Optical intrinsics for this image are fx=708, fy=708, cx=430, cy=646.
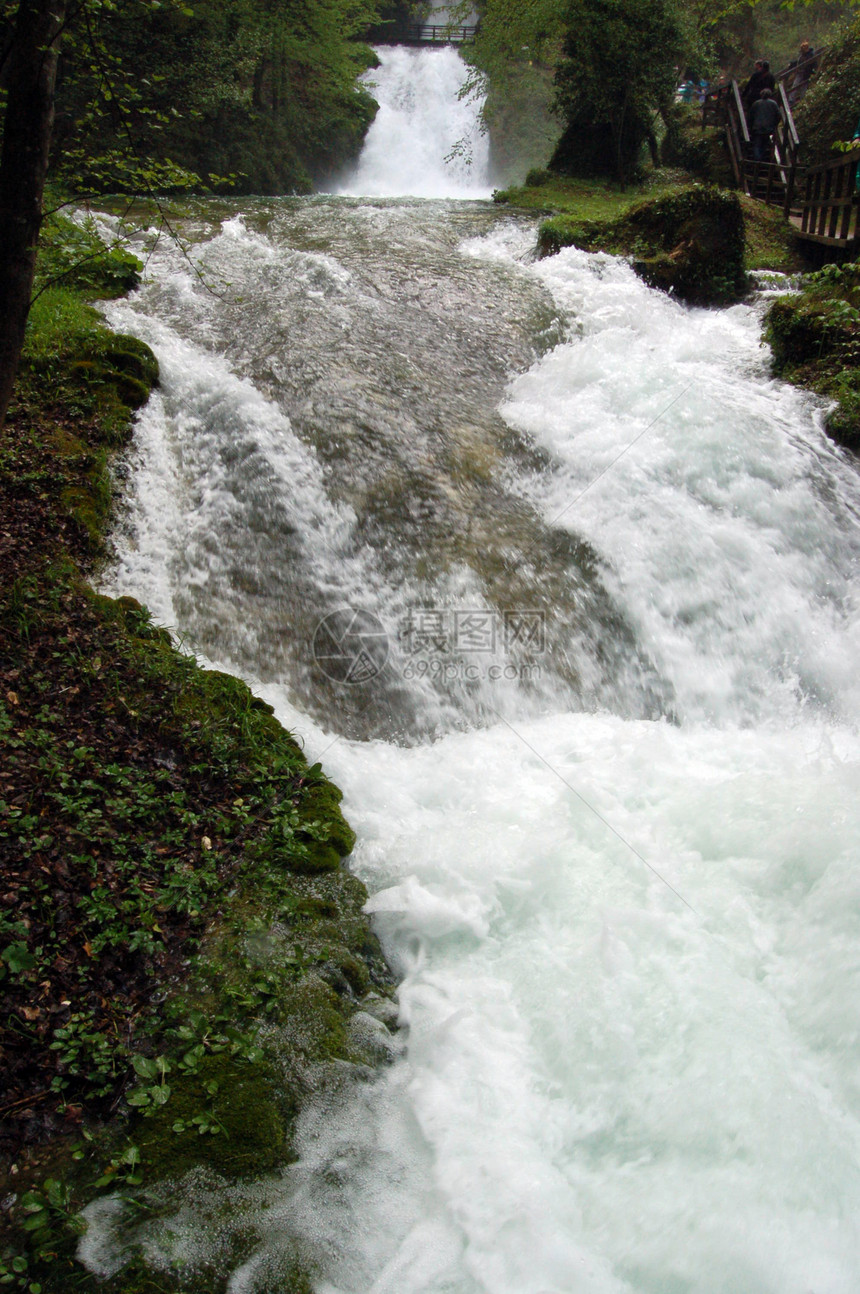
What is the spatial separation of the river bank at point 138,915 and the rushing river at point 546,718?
24cm

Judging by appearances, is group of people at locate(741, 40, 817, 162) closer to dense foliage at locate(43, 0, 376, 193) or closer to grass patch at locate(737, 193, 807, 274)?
grass patch at locate(737, 193, 807, 274)

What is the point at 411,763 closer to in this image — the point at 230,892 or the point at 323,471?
the point at 230,892

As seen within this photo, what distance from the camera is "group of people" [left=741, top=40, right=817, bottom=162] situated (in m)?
14.9

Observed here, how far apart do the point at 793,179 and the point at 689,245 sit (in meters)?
5.08

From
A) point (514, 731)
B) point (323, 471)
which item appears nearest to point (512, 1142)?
point (514, 731)

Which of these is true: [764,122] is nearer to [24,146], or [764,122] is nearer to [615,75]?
[615,75]

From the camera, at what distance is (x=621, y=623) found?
5.62m

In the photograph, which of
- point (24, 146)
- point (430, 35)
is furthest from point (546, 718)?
point (430, 35)

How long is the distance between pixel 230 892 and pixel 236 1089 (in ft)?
3.04

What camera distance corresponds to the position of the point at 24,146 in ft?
9.46

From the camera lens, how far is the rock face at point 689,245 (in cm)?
1002

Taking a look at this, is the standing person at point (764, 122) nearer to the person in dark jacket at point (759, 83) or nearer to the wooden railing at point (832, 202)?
the person in dark jacket at point (759, 83)

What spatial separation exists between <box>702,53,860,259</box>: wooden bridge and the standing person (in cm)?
16

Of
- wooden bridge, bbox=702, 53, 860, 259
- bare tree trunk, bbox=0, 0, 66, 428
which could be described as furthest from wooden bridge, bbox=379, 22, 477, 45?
bare tree trunk, bbox=0, 0, 66, 428
